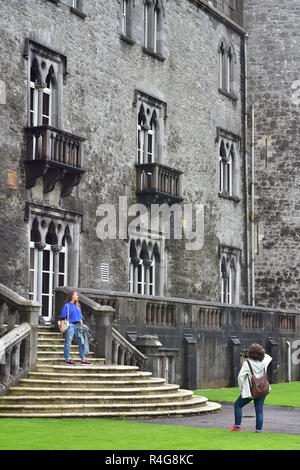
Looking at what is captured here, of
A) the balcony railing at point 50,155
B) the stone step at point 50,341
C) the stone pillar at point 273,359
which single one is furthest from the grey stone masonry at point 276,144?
the stone step at point 50,341

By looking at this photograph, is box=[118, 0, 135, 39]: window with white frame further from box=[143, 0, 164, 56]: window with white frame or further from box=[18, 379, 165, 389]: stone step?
box=[18, 379, 165, 389]: stone step

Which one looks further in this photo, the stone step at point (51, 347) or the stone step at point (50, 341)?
the stone step at point (50, 341)

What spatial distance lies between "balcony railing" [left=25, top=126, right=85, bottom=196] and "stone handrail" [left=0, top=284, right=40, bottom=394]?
504 centimetres

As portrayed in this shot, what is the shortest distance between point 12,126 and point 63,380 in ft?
24.8

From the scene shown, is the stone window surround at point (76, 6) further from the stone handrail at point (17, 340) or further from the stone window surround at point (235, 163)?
the stone handrail at point (17, 340)

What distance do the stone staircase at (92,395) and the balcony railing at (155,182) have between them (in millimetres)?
8621

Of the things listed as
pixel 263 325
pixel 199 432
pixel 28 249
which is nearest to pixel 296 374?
pixel 263 325

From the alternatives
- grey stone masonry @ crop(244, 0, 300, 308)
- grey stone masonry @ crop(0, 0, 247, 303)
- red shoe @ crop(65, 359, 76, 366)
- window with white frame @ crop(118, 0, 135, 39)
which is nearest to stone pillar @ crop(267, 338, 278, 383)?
grey stone masonry @ crop(0, 0, 247, 303)

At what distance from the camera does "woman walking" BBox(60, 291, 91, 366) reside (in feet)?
64.3

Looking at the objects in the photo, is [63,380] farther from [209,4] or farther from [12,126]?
[209,4]

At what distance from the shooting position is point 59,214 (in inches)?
987

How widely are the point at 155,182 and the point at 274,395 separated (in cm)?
691

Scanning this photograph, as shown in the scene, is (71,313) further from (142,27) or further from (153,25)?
(153,25)

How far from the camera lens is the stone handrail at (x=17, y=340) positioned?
17.9 m
